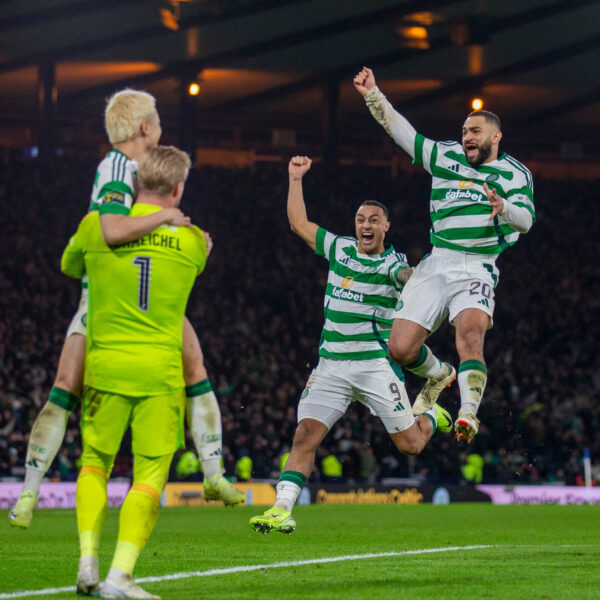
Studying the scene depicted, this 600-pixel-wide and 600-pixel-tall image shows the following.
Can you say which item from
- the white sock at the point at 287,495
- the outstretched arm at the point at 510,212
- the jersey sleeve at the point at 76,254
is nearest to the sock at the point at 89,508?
the jersey sleeve at the point at 76,254

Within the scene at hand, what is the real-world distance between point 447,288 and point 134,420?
4.09 metres

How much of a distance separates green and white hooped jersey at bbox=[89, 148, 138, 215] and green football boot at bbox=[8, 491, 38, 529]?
1711 mm

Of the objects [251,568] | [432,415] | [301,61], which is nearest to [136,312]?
[251,568]

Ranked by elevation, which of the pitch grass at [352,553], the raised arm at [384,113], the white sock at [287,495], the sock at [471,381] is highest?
the raised arm at [384,113]

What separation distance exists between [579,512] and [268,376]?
434 inches

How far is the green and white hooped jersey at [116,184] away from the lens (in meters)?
6.05

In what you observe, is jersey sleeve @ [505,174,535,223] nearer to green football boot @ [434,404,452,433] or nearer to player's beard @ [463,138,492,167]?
player's beard @ [463,138,492,167]

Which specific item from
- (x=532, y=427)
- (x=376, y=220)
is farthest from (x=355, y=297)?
(x=532, y=427)

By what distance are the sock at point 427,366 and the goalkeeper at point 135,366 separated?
4.25 m

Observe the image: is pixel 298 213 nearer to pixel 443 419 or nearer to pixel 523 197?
pixel 523 197

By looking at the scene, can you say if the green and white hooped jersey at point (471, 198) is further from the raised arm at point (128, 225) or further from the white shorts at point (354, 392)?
the raised arm at point (128, 225)

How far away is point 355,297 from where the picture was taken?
10.2 meters

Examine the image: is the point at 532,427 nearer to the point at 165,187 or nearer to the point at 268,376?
the point at 268,376

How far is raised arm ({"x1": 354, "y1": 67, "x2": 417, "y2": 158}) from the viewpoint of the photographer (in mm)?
9695
